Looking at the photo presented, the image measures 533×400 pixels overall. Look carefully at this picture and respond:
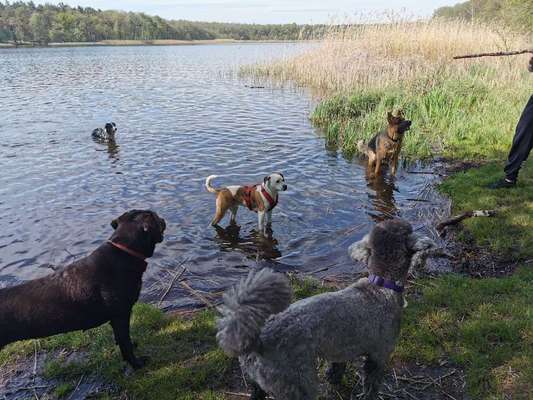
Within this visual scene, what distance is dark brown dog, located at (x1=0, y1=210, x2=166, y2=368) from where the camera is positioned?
363 cm

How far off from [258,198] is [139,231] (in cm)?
381

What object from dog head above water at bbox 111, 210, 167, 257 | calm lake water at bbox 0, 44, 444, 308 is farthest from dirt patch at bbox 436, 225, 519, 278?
dog head above water at bbox 111, 210, 167, 257

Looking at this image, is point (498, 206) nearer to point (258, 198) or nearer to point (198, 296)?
point (258, 198)

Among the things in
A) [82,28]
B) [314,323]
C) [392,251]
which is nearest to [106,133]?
[392,251]

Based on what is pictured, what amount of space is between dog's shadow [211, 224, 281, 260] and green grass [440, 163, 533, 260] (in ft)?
11.2

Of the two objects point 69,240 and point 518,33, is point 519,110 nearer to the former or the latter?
point 518,33

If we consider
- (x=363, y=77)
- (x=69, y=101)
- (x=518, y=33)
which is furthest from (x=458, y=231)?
(x=69, y=101)

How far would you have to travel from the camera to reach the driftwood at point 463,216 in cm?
688

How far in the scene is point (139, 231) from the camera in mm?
4098

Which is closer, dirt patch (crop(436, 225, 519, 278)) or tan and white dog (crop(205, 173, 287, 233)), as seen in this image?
dirt patch (crop(436, 225, 519, 278))

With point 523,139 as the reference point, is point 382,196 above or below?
below

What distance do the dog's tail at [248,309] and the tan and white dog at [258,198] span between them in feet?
16.0

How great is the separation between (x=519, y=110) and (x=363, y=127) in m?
4.65

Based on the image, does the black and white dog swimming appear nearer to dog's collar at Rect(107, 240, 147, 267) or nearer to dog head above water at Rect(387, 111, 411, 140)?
dog head above water at Rect(387, 111, 411, 140)
